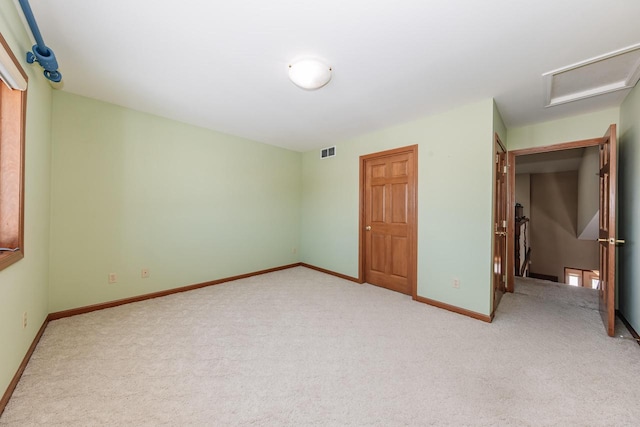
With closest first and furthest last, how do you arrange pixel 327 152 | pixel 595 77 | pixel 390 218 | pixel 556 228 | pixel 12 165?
pixel 12 165 → pixel 595 77 → pixel 390 218 → pixel 327 152 → pixel 556 228

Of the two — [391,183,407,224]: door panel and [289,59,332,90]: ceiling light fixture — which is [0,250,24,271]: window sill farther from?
[391,183,407,224]: door panel

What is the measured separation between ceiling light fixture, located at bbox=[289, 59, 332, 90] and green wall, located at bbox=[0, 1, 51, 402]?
1.70 metres

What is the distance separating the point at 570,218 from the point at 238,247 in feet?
27.2

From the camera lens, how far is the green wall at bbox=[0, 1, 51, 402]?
1470 millimetres

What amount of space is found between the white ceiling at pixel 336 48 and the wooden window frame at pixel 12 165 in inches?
20.9

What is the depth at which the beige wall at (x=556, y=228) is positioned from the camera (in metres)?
6.27

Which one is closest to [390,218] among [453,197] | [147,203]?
[453,197]

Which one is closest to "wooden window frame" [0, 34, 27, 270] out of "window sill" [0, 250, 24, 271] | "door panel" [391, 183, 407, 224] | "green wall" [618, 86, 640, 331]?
"window sill" [0, 250, 24, 271]

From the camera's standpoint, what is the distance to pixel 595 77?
7.13 ft

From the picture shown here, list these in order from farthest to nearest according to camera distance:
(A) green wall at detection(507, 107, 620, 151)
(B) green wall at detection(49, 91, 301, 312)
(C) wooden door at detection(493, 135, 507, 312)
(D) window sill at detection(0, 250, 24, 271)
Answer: (C) wooden door at detection(493, 135, 507, 312) < (A) green wall at detection(507, 107, 620, 151) < (B) green wall at detection(49, 91, 301, 312) < (D) window sill at detection(0, 250, 24, 271)

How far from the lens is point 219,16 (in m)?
1.53

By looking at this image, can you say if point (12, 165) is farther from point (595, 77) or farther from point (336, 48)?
point (595, 77)

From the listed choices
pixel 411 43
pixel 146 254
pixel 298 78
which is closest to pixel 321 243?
pixel 146 254

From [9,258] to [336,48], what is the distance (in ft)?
8.34
